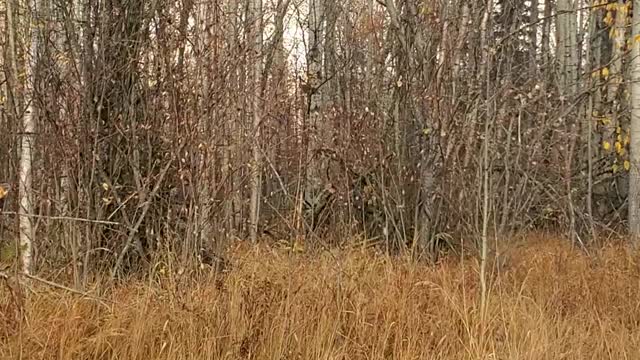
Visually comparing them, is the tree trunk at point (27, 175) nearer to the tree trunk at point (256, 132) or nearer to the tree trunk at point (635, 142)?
the tree trunk at point (256, 132)

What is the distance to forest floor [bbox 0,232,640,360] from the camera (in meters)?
3.22

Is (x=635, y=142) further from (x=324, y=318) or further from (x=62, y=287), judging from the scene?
(x=62, y=287)

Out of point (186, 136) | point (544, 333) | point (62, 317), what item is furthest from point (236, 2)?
point (544, 333)

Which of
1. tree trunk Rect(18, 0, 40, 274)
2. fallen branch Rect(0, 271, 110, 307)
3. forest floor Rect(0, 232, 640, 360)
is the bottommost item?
forest floor Rect(0, 232, 640, 360)

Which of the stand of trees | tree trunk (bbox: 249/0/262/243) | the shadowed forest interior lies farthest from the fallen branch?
tree trunk (bbox: 249/0/262/243)

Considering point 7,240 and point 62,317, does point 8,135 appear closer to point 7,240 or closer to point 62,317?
point 7,240

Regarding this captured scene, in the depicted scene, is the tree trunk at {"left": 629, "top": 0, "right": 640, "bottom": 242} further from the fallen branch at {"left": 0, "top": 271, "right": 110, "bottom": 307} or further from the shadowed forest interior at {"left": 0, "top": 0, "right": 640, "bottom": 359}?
the fallen branch at {"left": 0, "top": 271, "right": 110, "bottom": 307}

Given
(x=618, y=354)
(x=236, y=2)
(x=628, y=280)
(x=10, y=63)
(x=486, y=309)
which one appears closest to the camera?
(x=618, y=354)

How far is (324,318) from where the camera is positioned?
351 centimetres

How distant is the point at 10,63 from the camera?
13.9ft

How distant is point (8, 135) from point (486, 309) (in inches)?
153

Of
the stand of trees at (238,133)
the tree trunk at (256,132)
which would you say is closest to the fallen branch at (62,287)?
the stand of trees at (238,133)

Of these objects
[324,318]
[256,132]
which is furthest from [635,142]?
[324,318]

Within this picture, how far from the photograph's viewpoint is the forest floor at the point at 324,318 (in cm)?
322
